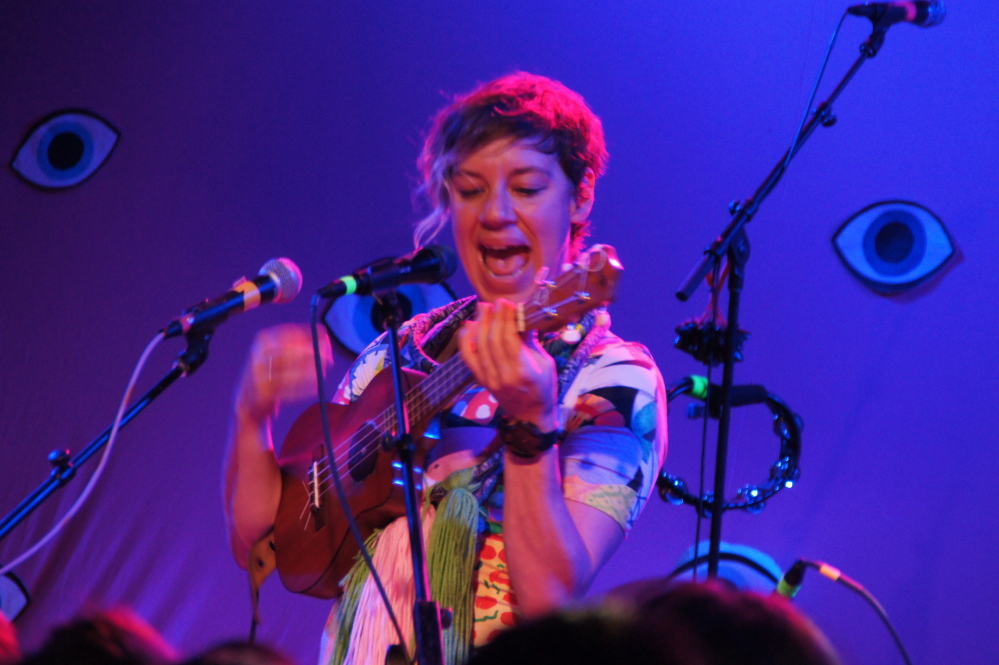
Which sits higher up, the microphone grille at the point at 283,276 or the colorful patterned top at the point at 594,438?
the microphone grille at the point at 283,276

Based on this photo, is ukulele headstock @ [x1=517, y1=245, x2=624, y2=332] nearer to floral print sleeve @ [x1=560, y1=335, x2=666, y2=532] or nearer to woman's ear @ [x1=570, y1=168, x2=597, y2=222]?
floral print sleeve @ [x1=560, y1=335, x2=666, y2=532]

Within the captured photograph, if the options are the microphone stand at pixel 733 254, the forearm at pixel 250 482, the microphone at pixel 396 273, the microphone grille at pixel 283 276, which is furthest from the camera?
the microphone stand at pixel 733 254

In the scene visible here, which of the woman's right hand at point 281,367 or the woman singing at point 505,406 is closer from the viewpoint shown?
the woman singing at point 505,406

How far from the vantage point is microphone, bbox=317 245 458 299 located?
1388mm

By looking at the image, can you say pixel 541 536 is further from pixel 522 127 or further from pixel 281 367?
pixel 522 127

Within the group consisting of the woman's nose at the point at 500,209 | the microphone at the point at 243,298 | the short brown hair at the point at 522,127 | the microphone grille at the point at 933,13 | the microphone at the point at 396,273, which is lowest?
the microphone at the point at 243,298

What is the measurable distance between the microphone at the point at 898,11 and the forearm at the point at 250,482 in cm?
183

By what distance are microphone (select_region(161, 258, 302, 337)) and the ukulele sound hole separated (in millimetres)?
339

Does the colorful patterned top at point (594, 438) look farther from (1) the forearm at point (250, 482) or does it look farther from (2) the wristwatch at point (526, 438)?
(1) the forearm at point (250, 482)

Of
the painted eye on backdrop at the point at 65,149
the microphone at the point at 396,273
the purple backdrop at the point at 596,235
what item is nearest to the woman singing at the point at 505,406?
the microphone at the point at 396,273

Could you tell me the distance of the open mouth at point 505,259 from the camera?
6.09 feet

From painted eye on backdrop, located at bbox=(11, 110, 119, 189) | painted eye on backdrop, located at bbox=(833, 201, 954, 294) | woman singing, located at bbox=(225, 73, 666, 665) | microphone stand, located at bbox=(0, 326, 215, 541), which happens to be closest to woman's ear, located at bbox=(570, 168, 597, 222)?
woman singing, located at bbox=(225, 73, 666, 665)

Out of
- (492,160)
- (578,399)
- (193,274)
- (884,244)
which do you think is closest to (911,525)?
(884,244)

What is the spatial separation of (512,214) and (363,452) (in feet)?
1.89
